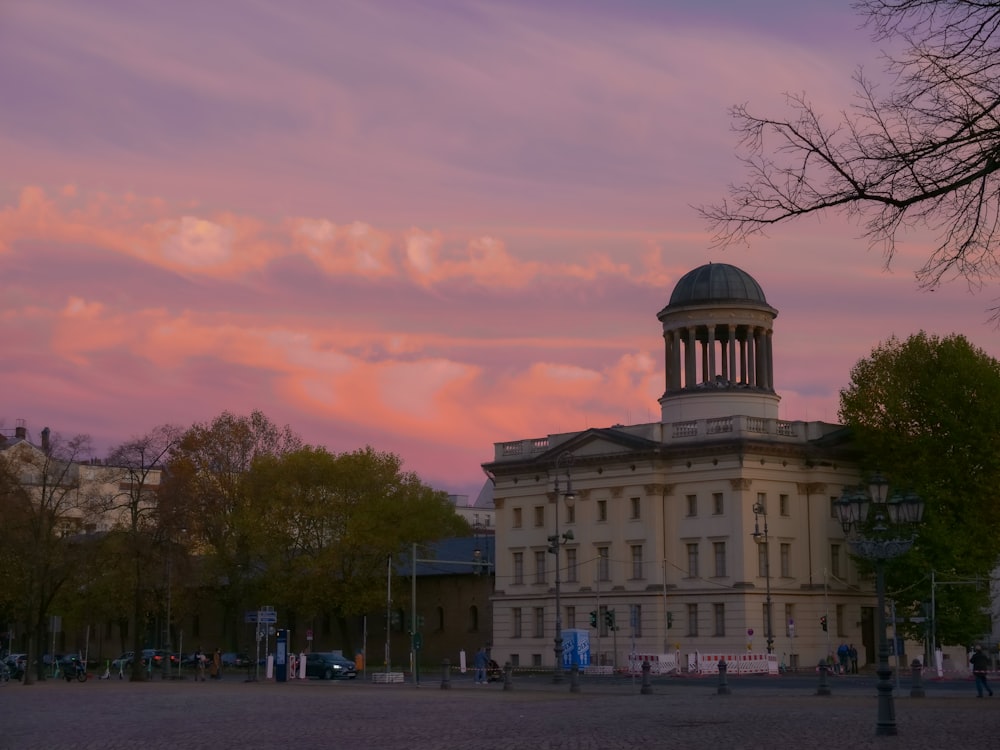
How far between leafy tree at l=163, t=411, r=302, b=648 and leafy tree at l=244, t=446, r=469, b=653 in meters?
1.26

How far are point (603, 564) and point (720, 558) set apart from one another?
27.2 feet

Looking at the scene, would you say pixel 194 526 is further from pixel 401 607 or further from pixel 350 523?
pixel 401 607

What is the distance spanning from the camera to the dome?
Answer: 94938 mm

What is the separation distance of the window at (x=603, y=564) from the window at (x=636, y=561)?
1.82m

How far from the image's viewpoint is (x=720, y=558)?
89.6 m

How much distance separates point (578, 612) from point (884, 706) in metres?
67.1

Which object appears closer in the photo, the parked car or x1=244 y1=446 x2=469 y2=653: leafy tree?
x1=244 y1=446 x2=469 y2=653: leafy tree

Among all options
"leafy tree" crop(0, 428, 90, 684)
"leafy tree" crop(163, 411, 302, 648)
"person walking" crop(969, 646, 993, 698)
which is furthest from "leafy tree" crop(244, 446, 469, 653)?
"person walking" crop(969, 646, 993, 698)

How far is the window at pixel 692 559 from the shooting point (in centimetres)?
9056

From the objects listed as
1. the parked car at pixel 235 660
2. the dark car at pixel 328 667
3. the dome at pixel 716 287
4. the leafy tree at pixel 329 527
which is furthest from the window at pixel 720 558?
the parked car at pixel 235 660

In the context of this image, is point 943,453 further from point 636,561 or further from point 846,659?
point 636,561

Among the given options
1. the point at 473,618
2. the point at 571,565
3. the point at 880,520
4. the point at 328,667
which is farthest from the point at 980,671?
the point at 473,618

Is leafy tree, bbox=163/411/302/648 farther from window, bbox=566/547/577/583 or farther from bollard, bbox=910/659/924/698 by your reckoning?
bollard, bbox=910/659/924/698

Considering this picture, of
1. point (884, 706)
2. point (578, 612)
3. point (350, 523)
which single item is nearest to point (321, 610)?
point (350, 523)
